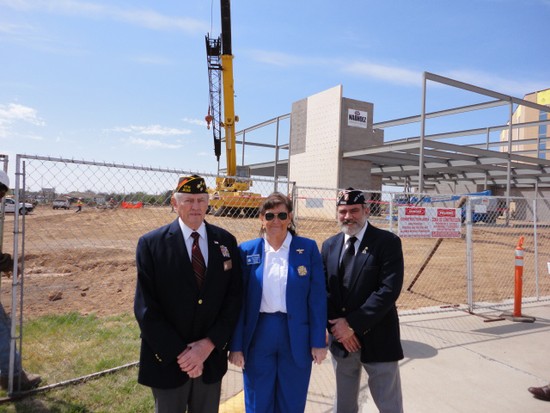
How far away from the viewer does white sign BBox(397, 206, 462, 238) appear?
643 cm

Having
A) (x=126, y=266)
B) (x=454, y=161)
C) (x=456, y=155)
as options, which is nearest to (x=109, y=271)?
(x=126, y=266)

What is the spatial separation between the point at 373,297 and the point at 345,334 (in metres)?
0.32

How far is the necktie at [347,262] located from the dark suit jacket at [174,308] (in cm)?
82

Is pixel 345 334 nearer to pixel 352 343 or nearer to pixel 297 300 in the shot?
pixel 352 343

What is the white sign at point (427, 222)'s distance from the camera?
643 cm

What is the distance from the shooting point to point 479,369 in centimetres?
450

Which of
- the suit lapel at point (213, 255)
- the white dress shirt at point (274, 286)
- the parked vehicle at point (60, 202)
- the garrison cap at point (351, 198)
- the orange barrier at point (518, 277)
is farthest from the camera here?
the orange barrier at point (518, 277)

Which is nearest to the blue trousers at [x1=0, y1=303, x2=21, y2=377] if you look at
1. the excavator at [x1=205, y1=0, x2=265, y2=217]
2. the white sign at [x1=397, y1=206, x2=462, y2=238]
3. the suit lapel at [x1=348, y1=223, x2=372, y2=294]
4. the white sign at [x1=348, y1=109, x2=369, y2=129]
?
the suit lapel at [x1=348, y1=223, x2=372, y2=294]

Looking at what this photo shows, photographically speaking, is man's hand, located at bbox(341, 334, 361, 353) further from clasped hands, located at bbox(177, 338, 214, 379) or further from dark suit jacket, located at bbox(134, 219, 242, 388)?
clasped hands, located at bbox(177, 338, 214, 379)

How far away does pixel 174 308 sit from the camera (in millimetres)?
2336

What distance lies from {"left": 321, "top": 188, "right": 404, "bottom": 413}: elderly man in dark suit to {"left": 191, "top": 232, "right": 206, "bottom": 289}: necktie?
958 millimetres

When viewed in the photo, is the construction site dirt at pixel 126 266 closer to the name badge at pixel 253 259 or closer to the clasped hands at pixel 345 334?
the name badge at pixel 253 259

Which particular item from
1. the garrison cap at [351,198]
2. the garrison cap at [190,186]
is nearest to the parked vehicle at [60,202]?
the garrison cap at [190,186]

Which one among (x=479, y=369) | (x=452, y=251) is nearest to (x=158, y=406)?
(x=479, y=369)
